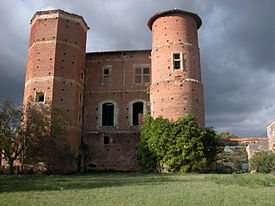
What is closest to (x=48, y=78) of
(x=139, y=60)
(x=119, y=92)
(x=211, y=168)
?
(x=119, y=92)

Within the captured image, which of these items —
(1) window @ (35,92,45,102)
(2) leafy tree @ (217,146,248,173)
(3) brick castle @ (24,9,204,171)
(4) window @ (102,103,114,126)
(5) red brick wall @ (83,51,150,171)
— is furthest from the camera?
(2) leafy tree @ (217,146,248,173)

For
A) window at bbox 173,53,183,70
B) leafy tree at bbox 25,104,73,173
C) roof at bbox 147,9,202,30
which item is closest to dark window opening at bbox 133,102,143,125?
window at bbox 173,53,183,70

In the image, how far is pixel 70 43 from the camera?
22.0m

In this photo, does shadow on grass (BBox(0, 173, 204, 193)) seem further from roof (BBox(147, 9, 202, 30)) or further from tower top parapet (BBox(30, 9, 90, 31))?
tower top parapet (BBox(30, 9, 90, 31))

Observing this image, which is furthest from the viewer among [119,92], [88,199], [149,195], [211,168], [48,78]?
[119,92]

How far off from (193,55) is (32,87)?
12067 mm

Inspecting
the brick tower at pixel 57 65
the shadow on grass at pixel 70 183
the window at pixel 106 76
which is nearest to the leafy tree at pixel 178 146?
the shadow on grass at pixel 70 183

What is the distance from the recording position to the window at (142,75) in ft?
76.7

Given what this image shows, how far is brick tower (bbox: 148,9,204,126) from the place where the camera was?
19.9m

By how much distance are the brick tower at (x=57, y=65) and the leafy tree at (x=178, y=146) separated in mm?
5888

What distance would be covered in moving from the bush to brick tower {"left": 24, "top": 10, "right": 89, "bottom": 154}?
12.9 m

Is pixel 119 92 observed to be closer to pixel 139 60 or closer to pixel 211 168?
pixel 139 60

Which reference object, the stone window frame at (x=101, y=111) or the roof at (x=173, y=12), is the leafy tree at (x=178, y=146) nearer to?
the stone window frame at (x=101, y=111)

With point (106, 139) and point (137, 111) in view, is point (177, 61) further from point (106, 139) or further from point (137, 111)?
point (106, 139)
